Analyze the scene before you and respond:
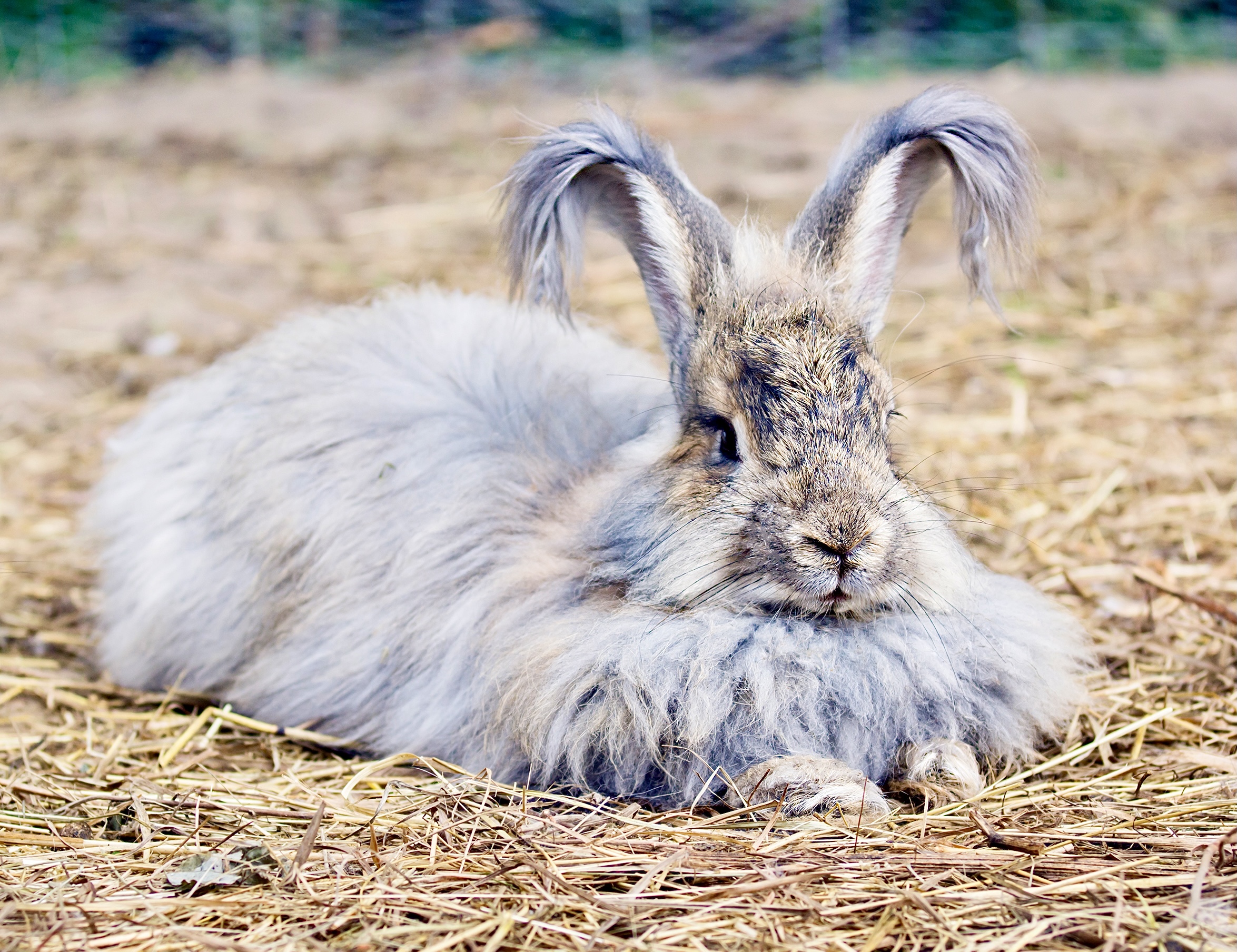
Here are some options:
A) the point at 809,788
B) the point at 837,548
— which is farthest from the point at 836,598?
the point at 809,788

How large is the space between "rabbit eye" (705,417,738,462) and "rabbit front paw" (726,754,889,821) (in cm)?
64

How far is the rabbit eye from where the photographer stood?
2.68m

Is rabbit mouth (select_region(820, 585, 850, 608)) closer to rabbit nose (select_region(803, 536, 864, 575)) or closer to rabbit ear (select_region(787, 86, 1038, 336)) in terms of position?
rabbit nose (select_region(803, 536, 864, 575))

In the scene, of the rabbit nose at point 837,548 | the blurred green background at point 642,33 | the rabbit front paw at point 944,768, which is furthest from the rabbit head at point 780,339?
the blurred green background at point 642,33

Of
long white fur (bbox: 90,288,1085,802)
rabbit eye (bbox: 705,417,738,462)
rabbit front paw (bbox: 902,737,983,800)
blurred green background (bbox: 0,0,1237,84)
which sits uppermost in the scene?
blurred green background (bbox: 0,0,1237,84)

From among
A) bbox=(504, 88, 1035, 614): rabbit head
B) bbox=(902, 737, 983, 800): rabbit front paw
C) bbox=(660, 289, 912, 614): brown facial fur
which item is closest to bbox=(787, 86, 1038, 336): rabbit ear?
bbox=(504, 88, 1035, 614): rabbit head

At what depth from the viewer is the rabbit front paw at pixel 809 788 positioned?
2420 mm

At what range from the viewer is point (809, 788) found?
2451mm

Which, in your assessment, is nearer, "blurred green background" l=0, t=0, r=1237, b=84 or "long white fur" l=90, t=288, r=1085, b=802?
"long white fur" l=90, t=288, r=1085, b=802

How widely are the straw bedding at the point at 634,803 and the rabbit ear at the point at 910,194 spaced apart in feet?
1.88

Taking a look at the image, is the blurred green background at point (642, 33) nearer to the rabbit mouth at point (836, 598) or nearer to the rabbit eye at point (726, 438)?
the rabbit eye at point (726, 438)

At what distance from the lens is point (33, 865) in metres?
2.24

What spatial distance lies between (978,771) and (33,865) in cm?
184

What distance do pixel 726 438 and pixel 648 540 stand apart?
0.91 feet
